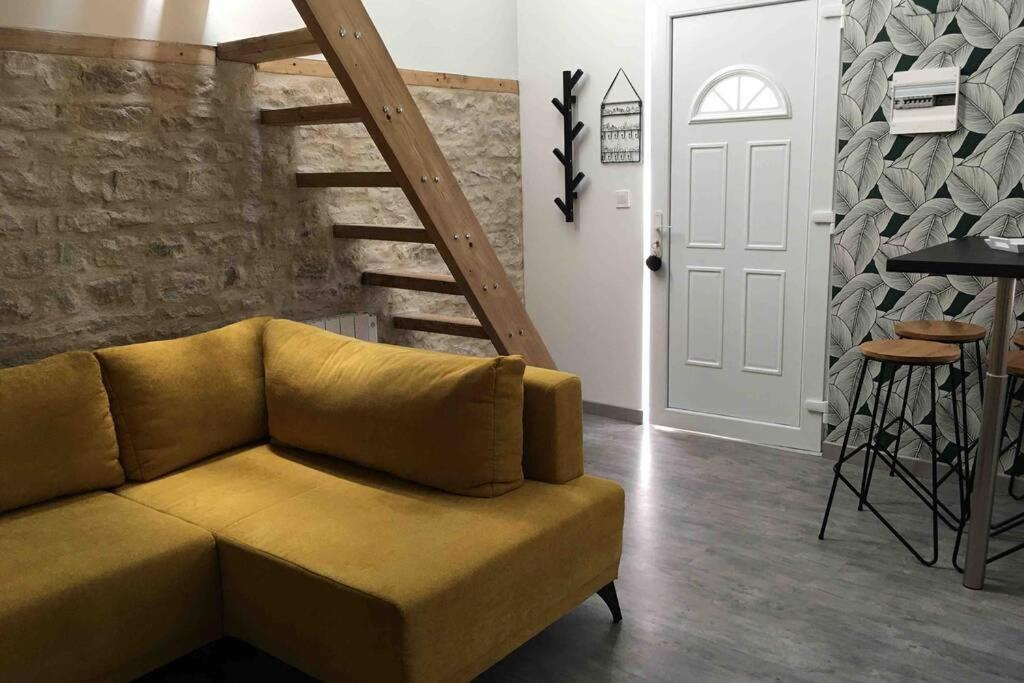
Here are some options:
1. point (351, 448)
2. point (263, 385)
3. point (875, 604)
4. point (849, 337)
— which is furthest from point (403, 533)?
point (849, 337)

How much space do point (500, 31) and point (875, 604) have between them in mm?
3617

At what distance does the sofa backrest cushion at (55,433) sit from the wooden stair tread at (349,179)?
4.26 ft

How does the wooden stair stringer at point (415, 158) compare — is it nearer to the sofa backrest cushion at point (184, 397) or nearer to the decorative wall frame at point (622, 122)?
the sofa backrest cushion at point (184, 397)

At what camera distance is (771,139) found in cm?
439

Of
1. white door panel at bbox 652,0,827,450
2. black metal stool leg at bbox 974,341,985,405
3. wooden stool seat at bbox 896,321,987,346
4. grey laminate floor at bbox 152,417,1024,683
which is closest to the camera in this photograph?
grey laminate floor at bbox 152,417,1024,683

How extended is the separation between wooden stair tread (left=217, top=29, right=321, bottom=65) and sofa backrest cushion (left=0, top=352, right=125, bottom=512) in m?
1.37

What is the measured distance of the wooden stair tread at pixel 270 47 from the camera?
3.31 meters

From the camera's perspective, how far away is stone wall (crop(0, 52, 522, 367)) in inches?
122

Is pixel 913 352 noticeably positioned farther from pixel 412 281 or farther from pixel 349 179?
pixel 349 179

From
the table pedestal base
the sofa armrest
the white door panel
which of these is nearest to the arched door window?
the white door panel

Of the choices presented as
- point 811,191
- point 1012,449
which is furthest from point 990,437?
point 811,191

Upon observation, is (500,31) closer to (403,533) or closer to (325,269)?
(325,269)

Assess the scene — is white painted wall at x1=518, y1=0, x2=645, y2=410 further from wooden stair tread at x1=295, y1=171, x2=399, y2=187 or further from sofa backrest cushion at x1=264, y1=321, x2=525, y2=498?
sofa backrest cushion at x1=264, y1=321, x2=525, y2=498

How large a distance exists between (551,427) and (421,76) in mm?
2487
